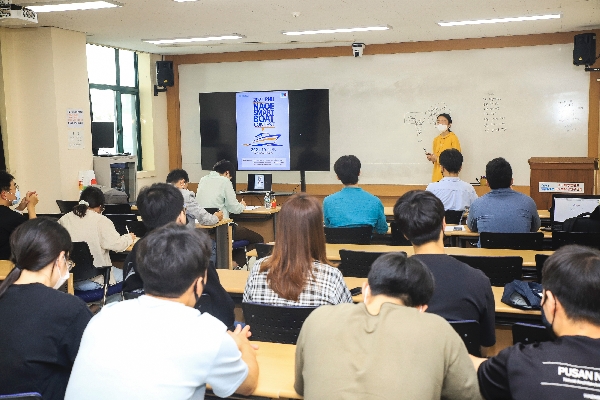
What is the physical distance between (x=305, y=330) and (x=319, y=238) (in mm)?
948

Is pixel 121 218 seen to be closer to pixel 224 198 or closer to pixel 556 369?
pixel 224 198

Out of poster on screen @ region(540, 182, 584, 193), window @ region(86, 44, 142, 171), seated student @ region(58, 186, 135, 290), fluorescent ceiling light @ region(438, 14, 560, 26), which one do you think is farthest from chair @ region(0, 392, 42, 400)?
window @ region(86, 44, 142, 171)

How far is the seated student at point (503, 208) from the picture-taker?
446 cm

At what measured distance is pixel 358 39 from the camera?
844 centimetres

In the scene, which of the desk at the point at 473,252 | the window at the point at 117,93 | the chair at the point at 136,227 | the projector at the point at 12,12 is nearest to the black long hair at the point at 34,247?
the desk at the point at 473,252

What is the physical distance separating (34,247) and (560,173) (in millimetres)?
5019

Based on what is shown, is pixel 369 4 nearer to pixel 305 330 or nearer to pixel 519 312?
pixel 519 312

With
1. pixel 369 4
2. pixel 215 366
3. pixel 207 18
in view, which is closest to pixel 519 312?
pixel 215 366

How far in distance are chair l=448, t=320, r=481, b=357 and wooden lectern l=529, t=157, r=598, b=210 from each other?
148 inches

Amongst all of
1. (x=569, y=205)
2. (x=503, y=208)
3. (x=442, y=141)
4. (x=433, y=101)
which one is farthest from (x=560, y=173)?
(x=433, y=101)

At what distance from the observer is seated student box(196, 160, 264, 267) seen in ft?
21.9

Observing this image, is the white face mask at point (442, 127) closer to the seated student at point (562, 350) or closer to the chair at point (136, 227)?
the chair at point (136, 227)

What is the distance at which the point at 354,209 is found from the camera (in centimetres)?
469

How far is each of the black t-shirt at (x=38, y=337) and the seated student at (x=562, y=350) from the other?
1.31 metres
